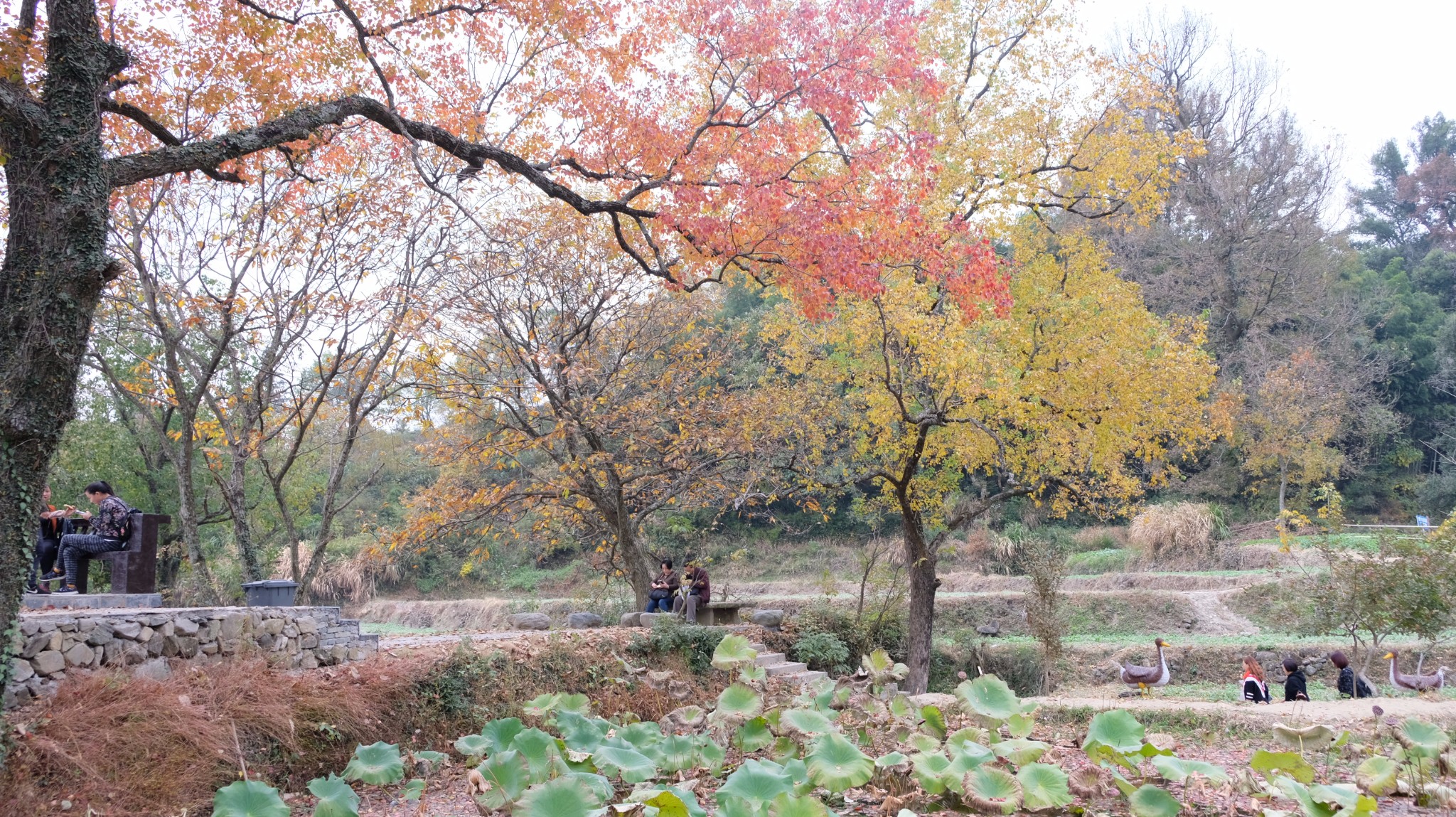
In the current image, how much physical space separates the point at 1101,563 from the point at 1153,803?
21.3 meters

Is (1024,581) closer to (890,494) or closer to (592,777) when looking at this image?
(890,494)

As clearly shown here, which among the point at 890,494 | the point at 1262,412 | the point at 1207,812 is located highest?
the point at 1262,412

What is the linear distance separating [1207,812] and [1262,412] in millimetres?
25549

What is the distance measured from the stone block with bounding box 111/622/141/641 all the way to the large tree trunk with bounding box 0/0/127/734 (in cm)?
176

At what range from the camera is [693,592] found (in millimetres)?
13211

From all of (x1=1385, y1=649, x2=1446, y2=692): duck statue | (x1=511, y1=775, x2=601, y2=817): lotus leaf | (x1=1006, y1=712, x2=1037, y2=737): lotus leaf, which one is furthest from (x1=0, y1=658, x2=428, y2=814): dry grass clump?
(x1=1385, y1=649, x2=1446, y2=692): duck statue

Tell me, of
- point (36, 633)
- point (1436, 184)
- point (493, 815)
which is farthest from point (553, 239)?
point (1436, 184)

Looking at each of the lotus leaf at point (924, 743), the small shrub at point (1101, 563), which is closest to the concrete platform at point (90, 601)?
the lotus leaf at point (924, 743)

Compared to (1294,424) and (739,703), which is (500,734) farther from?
(1294,424)

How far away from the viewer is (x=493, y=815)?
3.41m

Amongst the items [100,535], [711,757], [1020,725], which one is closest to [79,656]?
[100,535]

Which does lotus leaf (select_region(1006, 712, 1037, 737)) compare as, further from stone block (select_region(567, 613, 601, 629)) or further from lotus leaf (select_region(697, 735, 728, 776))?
stone block (select_region(567, 613, 601, 629))

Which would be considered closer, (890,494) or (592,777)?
(592,777)

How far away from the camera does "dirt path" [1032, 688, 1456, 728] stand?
735cm
